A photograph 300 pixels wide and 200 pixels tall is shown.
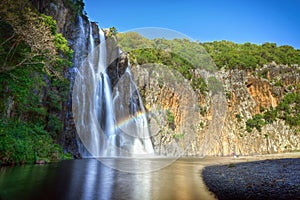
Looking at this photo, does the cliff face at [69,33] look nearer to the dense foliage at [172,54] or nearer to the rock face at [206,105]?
the rock face at [206,105]

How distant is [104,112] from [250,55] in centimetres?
4484

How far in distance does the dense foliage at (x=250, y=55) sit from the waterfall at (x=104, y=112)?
28.4 meters

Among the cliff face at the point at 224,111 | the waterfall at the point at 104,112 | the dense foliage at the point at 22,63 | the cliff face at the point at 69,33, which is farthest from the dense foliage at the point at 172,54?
the dense foliage at the point at 22,63

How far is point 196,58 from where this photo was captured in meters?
57.6

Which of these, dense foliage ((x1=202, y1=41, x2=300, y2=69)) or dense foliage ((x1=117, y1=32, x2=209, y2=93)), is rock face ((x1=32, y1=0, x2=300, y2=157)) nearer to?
dense foliage ((x1=202, y1=41, x2=300, y2=69))

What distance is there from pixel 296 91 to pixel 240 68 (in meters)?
14.0

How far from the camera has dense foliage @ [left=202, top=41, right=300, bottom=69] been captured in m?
56.2

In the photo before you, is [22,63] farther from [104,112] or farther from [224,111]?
[224,111]

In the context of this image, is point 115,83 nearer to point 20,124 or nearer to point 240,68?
point 20,124

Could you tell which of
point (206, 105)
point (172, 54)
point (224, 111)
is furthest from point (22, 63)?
point (172, 54)

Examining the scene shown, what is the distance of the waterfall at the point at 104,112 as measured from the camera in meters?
25.4

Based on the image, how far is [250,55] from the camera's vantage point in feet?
199

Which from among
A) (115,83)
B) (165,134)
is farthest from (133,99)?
(165,134)

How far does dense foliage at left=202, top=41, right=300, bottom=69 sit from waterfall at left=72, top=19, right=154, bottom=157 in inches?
1120
